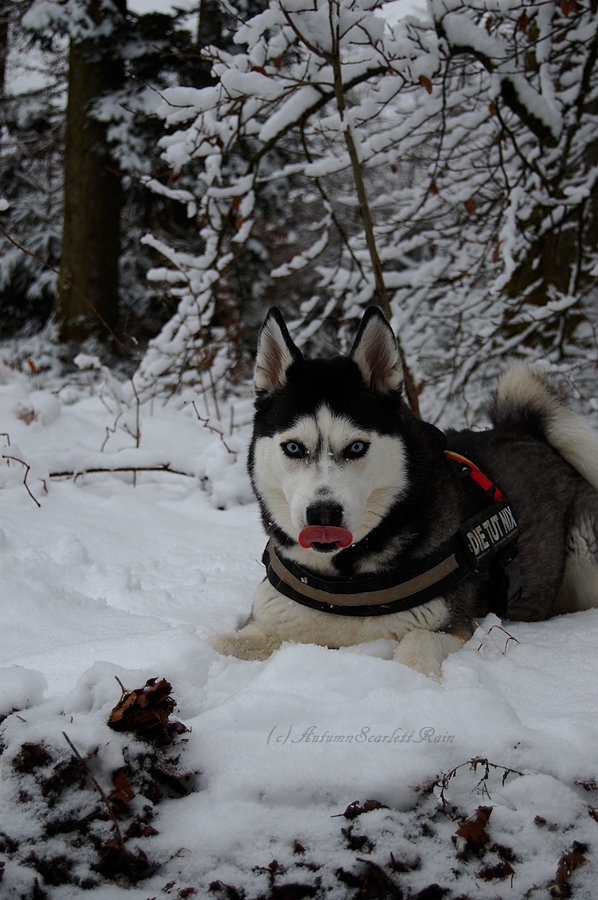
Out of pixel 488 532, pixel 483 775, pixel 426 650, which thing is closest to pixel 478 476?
pixel 488 532

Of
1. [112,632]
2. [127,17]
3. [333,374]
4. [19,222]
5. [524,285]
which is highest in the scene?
[127,17]

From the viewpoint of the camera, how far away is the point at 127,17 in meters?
10.2

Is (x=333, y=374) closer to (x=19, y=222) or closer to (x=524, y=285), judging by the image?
(x=524, y=285)

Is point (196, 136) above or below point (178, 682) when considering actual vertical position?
above

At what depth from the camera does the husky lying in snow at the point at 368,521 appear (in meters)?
2.31

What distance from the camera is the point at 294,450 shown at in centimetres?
242

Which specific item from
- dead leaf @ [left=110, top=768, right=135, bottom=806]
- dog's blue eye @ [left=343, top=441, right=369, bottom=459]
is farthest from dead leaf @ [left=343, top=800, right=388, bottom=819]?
dog's blue eye @ [left=343, top=441, right=369, bottom=459]

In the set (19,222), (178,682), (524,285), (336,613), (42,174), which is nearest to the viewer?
(178,682)

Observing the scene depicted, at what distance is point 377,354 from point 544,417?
1.46 m

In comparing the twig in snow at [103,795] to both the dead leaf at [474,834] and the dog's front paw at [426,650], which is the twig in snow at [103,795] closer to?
the dead leaf at [474,834]

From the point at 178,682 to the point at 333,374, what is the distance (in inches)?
51.1

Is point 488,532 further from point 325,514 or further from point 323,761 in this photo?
point 323,761

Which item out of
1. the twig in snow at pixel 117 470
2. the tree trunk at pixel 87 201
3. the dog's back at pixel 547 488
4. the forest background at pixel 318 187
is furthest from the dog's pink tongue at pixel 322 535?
the tree trunk at pixel 87 201

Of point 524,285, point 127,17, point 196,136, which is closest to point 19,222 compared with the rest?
point 127,17
